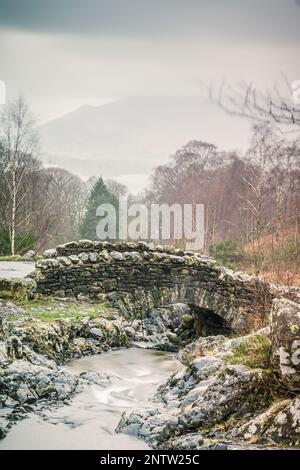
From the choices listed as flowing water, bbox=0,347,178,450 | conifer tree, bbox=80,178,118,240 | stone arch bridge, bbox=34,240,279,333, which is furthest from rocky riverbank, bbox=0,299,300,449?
conifer tree, bbox=80,178,118,240

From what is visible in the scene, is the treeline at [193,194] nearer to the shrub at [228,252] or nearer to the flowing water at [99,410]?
the shrub at [228,252]

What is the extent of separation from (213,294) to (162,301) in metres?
1.19

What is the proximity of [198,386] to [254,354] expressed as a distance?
783mm

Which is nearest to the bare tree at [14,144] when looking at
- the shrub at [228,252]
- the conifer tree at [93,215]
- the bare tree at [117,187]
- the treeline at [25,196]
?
the treeline at [25,196]

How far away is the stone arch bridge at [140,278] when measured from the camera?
36.8ft

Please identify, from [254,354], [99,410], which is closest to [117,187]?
[99,410]

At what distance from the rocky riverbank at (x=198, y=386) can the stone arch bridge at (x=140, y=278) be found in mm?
2263

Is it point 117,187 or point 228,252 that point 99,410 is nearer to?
point 228,252

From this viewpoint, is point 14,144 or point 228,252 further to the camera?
point 228,252

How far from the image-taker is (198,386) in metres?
5.46

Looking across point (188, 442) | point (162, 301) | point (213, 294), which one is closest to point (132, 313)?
point (162, 301)

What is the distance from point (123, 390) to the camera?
24.8 ft

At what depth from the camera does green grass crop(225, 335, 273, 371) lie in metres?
4.86
